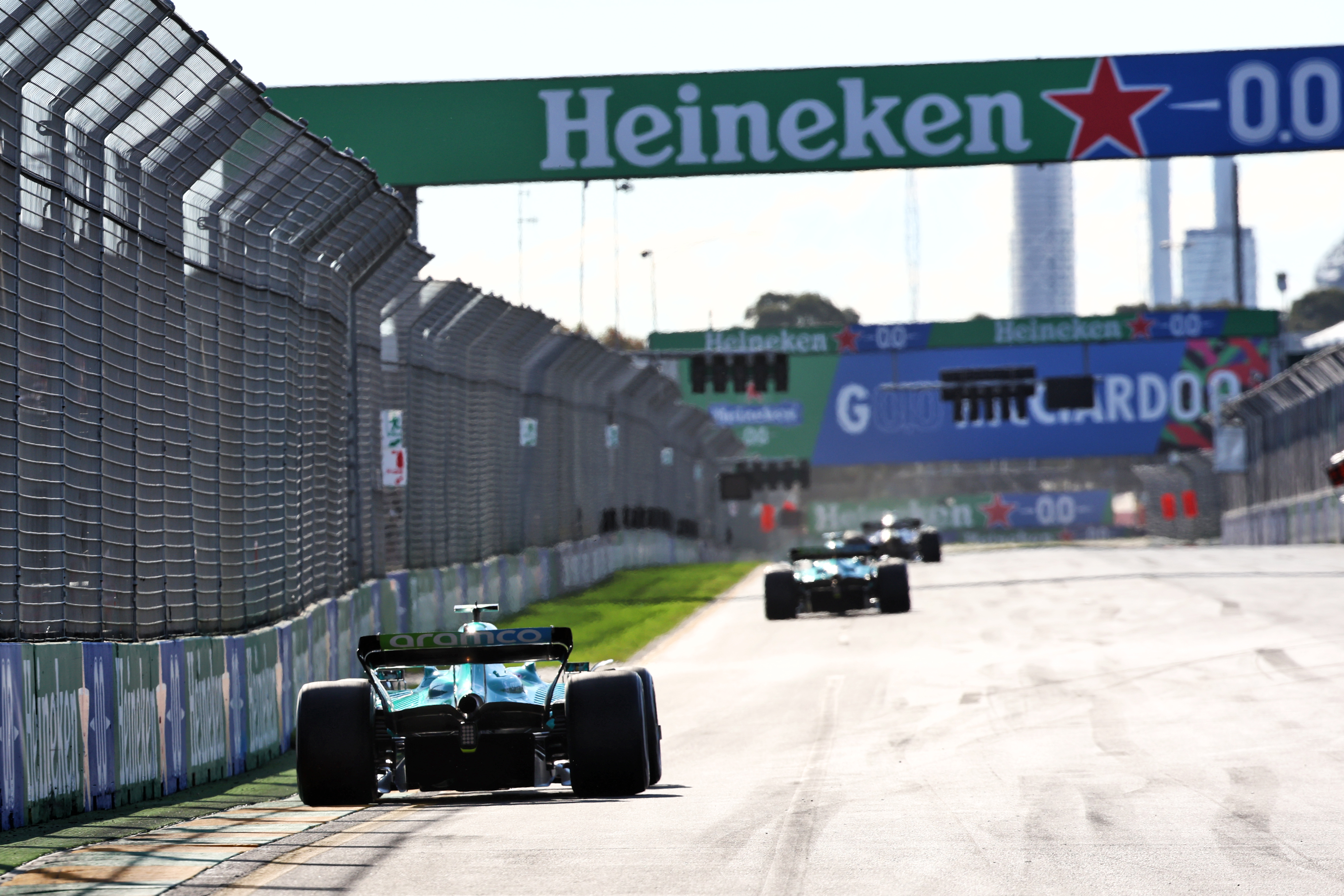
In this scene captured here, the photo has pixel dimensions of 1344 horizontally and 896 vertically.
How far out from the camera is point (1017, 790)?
948cm

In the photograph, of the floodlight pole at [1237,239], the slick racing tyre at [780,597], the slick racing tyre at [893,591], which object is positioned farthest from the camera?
the floodlight pole at [1237,239]

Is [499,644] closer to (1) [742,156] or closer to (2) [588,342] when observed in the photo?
(1) [742,156]

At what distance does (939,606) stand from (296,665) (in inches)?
569

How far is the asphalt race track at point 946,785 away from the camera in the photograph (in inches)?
271

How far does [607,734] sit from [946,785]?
77.4 inches

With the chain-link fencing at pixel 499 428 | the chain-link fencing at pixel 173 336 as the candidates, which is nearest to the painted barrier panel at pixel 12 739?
the chain-link fencing at pixel 173 336

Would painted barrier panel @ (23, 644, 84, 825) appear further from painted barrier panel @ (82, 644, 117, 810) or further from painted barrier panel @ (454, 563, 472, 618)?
painted barrier panel @ (454, 563, 472, 618)

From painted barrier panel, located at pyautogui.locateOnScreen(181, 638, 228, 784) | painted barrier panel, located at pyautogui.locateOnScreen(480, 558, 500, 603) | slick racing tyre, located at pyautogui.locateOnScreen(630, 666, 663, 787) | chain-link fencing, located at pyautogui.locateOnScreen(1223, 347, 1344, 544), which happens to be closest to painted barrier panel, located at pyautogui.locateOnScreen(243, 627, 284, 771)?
painted barrier panel, located at pyautogui.locateOnScreen(181, 638, 228, 784)

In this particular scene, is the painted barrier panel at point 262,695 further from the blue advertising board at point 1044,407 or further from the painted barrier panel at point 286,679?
the blue advertising board at point 1044,407

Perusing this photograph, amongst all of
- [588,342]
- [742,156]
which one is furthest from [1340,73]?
[588,342]

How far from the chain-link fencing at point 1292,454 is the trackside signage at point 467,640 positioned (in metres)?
32.8

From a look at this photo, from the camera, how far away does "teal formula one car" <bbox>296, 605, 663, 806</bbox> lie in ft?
28.6

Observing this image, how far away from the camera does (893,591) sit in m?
25.0

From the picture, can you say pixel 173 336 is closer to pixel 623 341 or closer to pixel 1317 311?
pixel 623 341
